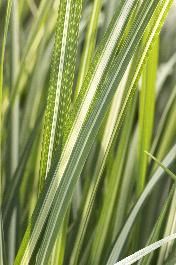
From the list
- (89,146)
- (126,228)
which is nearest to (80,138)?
(89,146)

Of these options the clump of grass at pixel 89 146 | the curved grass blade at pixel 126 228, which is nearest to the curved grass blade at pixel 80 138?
the clump of grass at pixel 89 146

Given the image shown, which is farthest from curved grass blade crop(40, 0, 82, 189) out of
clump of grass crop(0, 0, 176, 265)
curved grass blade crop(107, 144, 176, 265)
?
curved grass blade crop(107, 144, 176, 265)

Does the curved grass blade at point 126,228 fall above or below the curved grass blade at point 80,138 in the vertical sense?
below

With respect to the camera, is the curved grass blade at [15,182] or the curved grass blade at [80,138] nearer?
the curved grass blade at [80,138]

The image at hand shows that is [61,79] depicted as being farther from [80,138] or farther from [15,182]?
[15,182]

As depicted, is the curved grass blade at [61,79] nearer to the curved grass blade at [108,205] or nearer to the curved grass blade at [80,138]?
the curved grass blade at [80,138]

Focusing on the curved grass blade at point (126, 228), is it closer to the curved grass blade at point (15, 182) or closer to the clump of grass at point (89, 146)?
the clump of grass at point (89, 146)

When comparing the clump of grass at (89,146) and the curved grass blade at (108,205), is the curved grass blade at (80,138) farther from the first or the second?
the curved grass blade at (108,205)

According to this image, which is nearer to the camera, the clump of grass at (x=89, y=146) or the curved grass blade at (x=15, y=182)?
the clump of grass at (x=89, y=146)

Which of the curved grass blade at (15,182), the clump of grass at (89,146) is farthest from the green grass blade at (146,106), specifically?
the curved grass blade at (15,182)

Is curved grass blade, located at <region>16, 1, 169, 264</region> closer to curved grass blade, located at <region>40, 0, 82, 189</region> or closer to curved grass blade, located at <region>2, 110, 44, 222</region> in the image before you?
curved grass blade, located at <region>40, 0, 82, 189</region>

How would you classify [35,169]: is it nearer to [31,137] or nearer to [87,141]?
[31,137]
